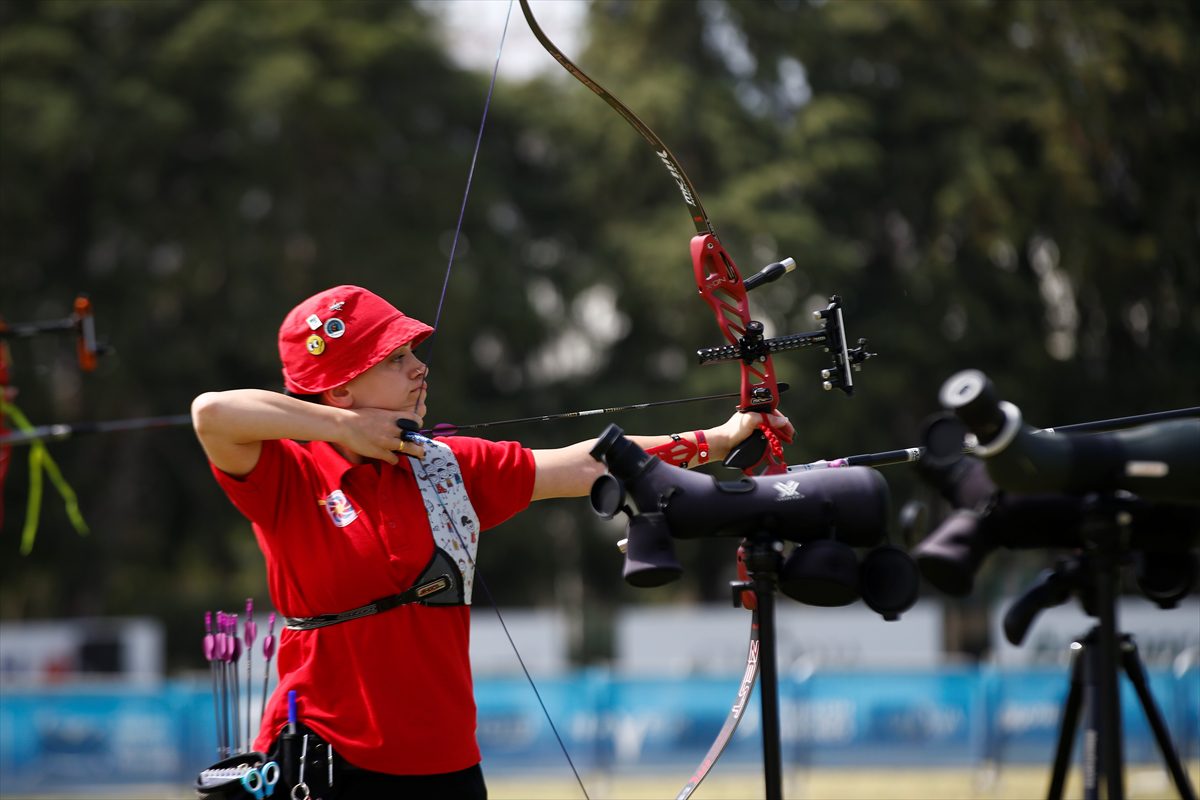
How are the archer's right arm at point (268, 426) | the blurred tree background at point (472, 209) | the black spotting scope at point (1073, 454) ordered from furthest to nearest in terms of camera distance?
the blurred tree background at point (472, 209)
the archer's right arm at point (268, 426)
the black spotting scope at point (1073, 454)

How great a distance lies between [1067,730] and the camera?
2389 mm

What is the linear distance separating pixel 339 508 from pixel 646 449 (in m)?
0.64

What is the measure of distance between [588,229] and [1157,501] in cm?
2070

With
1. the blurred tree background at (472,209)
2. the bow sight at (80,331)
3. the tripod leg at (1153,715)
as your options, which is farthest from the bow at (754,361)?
the blurred tree background at (472,209)

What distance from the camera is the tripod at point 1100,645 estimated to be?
6.99 feet

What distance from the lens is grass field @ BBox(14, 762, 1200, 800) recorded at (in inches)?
373

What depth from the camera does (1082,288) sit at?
11.3m

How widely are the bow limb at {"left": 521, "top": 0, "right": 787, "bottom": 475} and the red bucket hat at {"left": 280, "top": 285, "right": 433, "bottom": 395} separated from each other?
2.39 ft

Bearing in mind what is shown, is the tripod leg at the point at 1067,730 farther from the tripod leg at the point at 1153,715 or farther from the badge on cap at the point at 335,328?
the badge on cap at the point at 335,328

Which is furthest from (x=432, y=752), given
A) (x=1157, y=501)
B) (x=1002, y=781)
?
(x=1002, y=781)

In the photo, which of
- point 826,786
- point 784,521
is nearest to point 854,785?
point 826,786

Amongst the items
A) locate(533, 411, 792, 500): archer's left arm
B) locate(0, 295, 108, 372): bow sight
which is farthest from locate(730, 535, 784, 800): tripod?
locate(0, 295, 108, 372): bow sight

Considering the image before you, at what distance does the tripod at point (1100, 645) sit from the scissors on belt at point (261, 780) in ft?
4.50

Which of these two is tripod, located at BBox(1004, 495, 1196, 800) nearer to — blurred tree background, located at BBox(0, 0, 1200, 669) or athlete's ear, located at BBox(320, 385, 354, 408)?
athlete's ear, located at BBox(320, 385, 354, 408)
